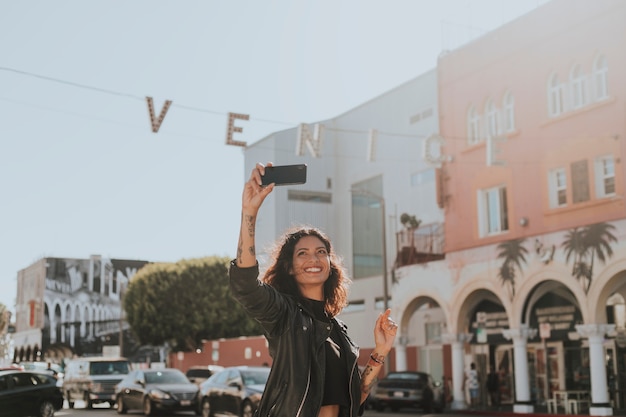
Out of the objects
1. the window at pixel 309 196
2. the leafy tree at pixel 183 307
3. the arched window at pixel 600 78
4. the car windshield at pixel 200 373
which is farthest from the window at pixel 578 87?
the leafy tree at pixel 183 307

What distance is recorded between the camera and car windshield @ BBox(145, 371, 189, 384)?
30.1 metres

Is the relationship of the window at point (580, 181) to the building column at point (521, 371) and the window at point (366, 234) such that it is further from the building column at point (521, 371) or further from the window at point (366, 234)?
the window at point (366, 234)

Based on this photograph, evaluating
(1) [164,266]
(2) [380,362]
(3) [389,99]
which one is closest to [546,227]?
(3) [389,99]

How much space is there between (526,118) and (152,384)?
559 inches

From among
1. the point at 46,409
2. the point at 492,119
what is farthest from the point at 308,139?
the point at 492,119

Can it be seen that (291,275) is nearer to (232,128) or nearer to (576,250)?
(232,128)

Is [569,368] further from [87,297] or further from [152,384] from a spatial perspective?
[87,297]

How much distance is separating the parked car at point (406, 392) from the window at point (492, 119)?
8426 mm

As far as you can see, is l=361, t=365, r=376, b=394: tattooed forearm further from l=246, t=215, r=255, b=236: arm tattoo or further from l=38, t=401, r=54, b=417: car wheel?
l=38, t=401, r=54, b=417: car wheel

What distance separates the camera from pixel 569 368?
107 feet

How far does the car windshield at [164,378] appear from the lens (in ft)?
98.8

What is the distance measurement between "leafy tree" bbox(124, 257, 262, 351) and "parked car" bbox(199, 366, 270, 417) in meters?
38.4

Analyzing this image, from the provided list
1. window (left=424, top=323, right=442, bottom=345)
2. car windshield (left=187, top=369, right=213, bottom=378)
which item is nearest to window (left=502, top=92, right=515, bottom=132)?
window (left=424, top=323, right=442, bottom=345)

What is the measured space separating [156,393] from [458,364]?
36.1ft
